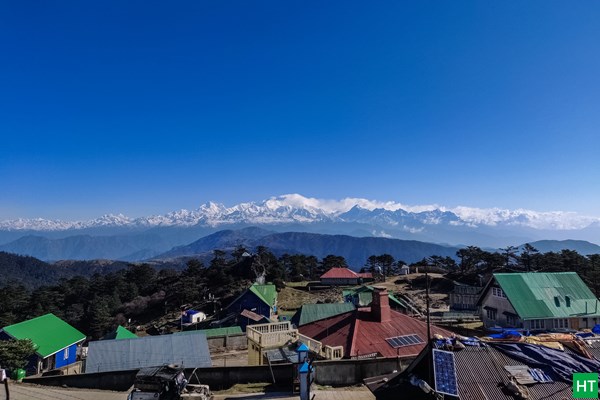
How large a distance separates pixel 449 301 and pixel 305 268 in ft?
162

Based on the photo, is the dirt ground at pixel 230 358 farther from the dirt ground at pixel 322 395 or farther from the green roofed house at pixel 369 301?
the green roofed house at pixel 369 301

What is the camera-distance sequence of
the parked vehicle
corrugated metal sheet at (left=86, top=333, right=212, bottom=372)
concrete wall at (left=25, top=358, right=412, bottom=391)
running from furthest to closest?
corrugated metal sheet at (left=86, top=333, right=212, bottom=372) → concrete wall at (left=25, top=358, right=412, bottom=391) → the parked vehicle

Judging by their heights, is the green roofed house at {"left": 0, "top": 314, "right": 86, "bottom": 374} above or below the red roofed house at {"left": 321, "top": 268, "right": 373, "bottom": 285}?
above

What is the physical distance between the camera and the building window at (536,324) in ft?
112

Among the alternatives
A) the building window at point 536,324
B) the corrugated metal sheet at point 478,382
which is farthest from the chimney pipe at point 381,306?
the building window at point 536,324

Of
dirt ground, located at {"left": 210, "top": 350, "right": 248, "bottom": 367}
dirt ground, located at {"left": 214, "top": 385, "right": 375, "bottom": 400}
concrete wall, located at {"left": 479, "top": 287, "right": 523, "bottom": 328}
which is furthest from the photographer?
concrete wall, located at {"left": 479, "top": 287, "right": 523, "bottom": 328}

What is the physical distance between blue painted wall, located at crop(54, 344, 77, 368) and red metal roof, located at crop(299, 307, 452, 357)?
2382cm

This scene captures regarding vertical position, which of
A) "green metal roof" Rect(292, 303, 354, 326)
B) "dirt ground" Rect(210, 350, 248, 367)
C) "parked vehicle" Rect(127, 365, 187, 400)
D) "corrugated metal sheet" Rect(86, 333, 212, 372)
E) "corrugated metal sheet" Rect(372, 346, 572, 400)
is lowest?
"dirt ground" Rect(210, 350, 248, 367)

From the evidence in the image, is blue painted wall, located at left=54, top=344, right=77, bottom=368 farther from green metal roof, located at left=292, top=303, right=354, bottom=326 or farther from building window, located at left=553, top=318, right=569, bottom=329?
building window, located at left=553, top=318, right=569, bottom=329

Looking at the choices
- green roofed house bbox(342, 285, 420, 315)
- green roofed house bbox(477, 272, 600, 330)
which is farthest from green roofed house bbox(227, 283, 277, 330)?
green roofed house bbox(477, 272, 600, 330)

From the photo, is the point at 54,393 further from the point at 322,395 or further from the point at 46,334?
the point at 46,334

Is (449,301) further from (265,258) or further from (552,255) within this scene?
(265,258)

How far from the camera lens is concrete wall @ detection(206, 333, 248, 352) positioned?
3250 cm

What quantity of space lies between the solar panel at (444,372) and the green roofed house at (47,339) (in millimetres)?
33877
